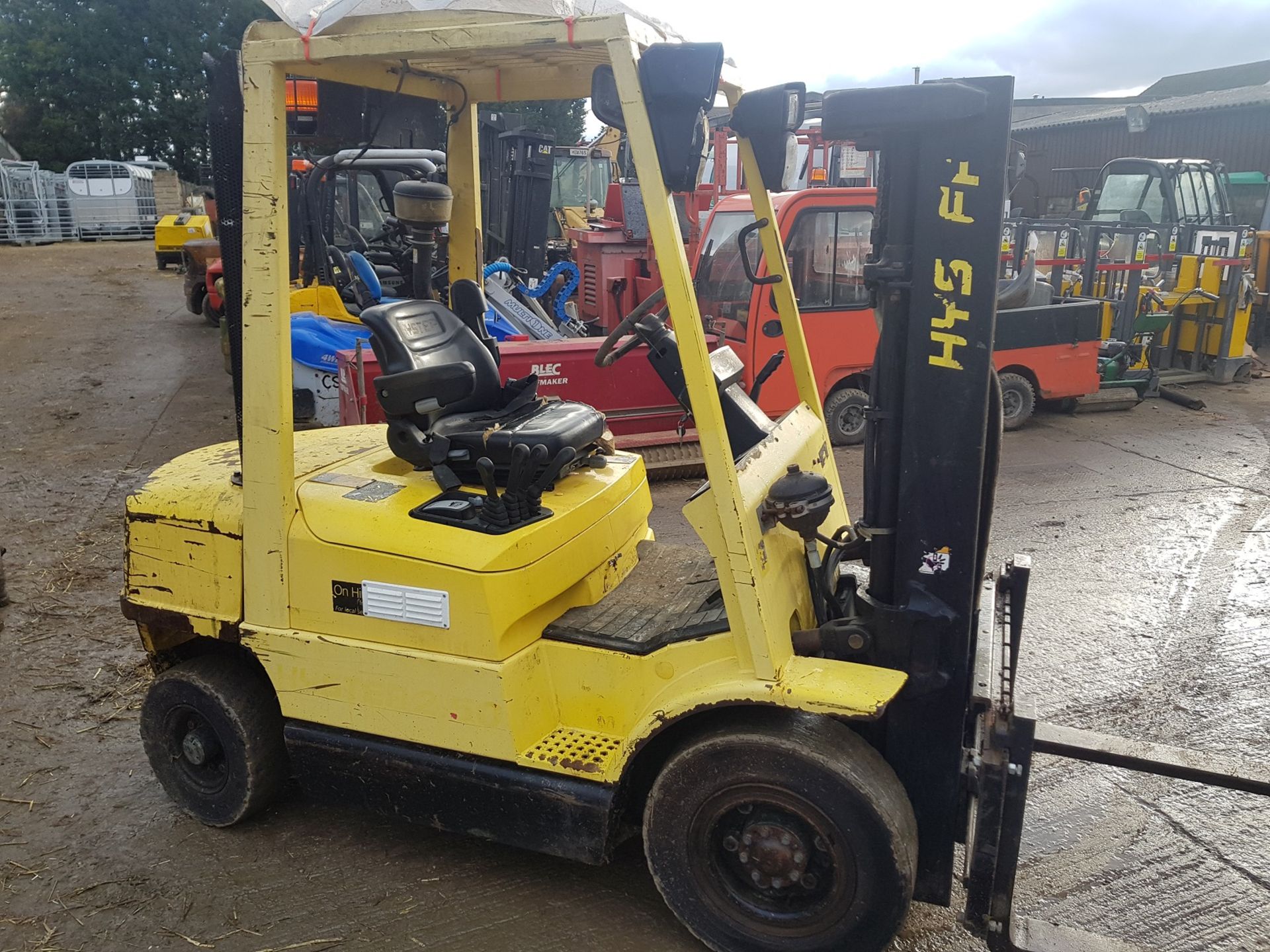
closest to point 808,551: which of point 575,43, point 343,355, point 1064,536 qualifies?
point 575,43

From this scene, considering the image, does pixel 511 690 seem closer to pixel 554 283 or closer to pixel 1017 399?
pixel 1017 399

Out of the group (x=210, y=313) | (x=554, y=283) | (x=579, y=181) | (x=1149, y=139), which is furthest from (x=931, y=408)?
(x=1149, y=139)

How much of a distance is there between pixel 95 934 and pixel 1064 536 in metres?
5.68

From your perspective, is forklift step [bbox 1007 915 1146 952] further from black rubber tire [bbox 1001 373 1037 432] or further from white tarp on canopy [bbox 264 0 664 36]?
black rubber tire [bbox 1001 373 1037 432]

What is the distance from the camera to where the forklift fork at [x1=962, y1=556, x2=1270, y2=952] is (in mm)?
2607

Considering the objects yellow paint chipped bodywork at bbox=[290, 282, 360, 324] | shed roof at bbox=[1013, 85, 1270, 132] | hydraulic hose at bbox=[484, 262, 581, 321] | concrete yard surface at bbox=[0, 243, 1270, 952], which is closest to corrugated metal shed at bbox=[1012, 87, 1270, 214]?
shed roof at bbox=[1013, 85, 1270, 132]

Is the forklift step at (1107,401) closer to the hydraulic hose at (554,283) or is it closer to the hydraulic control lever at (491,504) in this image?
the hydraulic hose at (554,283)

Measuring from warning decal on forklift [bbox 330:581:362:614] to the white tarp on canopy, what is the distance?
1.57m

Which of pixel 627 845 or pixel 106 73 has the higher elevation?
pixel 106 73

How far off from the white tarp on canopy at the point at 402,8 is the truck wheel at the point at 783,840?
6.48ft

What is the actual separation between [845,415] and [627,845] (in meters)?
5.62

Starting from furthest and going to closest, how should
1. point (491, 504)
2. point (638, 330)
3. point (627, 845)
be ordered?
1. point (638, 330)
2. point (627, 845)
3. point (491, 504)

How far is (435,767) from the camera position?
3094mm

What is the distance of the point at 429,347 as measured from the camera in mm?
3596
